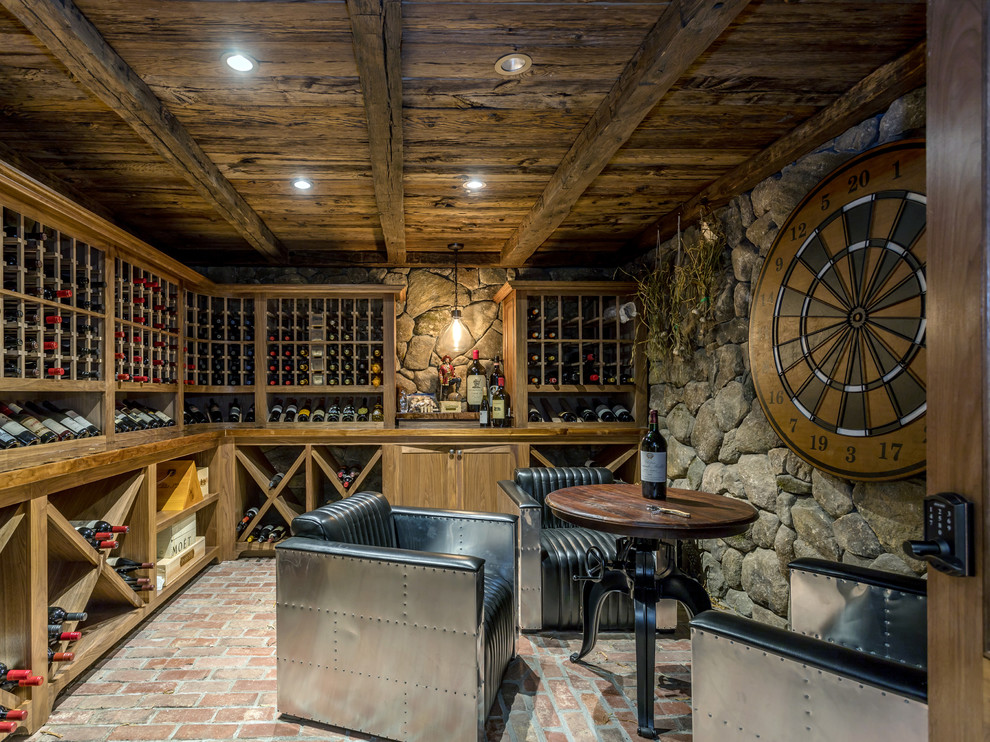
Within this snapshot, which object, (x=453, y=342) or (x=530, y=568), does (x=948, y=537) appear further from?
(x=453, y=342)

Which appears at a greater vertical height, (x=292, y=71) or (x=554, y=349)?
(x=292, y=71)

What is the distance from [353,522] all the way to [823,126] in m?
2.57

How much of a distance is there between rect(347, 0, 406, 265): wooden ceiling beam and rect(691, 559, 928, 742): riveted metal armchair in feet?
6.44

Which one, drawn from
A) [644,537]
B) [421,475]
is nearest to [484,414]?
[421,475]

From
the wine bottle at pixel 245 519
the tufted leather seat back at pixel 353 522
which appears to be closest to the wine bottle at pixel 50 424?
the tufted leather seat back at pixel 353 522

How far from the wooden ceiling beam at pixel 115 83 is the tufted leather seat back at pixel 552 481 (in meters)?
2.41

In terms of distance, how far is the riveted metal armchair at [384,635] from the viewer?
186cm

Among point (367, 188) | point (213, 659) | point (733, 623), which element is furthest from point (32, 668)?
point (367, 188)

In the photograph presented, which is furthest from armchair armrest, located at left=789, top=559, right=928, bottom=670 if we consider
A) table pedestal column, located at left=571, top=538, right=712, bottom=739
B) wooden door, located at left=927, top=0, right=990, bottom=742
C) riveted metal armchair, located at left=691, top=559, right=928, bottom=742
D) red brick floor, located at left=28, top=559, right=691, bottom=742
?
red brick floor, located at left=28, top=559, right=691, bottom=742

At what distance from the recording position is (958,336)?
1.01 meters

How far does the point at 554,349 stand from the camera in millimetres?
4699

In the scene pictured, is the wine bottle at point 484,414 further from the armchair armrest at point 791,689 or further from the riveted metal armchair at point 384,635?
the armchair armrest at point 791,689

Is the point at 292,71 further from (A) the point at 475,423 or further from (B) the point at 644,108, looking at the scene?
(A) the point at 475,423

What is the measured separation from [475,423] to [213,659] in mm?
2429
